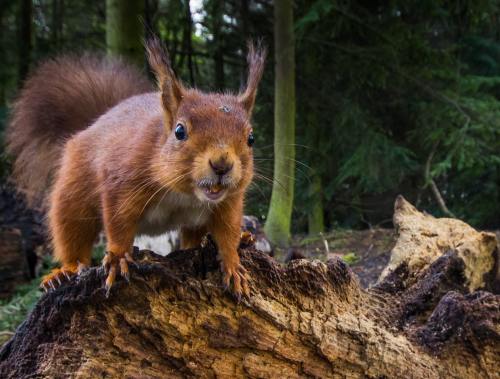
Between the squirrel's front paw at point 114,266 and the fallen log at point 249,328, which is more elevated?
the squirrel's front paw at point 114,266

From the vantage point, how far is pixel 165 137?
179 centimetres

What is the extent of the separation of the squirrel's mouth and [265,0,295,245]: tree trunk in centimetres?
290

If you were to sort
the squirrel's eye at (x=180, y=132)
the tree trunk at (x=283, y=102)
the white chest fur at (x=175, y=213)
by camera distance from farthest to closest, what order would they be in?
the tree trunk at (x=283, y=102) → the white chest fur at (x=175, y=213) → the squirrel's eye at (x=180, y=132)

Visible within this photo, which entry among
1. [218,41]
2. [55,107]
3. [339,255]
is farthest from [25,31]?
[339,255]

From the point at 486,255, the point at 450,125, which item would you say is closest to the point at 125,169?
the point at 486,255

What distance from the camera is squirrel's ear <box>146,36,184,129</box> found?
1.76m

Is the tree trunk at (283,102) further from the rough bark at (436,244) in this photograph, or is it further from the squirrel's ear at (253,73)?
the squirrel's ear at (253,73)

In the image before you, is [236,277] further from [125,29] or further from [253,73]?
[125,29]

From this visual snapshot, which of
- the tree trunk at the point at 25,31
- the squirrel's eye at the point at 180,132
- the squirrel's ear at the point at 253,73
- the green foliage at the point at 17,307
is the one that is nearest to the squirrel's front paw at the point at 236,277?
the squirrel's eye at the point at 180,132

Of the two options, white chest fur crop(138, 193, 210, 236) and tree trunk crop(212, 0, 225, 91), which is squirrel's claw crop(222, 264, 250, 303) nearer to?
white chest fur crop(138, 193, 210, 236)

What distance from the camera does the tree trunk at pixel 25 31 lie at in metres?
5.31

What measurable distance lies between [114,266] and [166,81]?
0.60 metres

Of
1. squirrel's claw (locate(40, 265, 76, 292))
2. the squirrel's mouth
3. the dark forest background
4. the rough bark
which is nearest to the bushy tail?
squirrel's claw (locate(40, 265, 76, 292))

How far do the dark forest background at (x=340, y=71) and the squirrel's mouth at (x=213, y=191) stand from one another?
3180 mm
